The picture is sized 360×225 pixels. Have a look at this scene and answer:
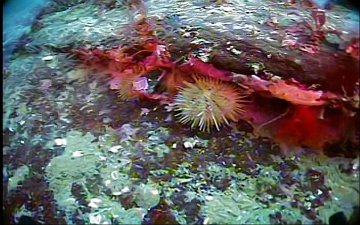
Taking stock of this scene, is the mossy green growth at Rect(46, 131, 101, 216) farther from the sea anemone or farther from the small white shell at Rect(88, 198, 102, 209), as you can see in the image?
the sea anemone

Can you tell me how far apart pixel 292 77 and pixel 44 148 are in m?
0.47

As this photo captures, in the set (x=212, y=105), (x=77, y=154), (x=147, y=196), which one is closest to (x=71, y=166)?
(x=77, y=154)

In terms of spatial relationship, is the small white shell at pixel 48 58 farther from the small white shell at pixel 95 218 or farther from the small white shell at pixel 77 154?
the small white shell at pixel 95 218

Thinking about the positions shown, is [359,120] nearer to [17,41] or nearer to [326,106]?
[326,106]

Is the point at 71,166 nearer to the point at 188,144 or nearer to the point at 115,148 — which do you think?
the point at 115,148

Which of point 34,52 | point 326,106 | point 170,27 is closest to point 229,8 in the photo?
point 170,27

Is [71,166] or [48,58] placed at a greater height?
[48,58]

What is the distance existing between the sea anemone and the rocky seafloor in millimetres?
20

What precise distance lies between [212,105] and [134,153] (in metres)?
0.16

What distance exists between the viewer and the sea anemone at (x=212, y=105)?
994 mm

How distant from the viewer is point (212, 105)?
0.99m

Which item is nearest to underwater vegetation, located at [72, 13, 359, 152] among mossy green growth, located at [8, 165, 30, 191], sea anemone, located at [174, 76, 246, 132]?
sea anemone, located at [174, 76, 246, 132]

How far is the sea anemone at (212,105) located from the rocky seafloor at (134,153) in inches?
0.8

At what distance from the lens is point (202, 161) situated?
99 centimetres
